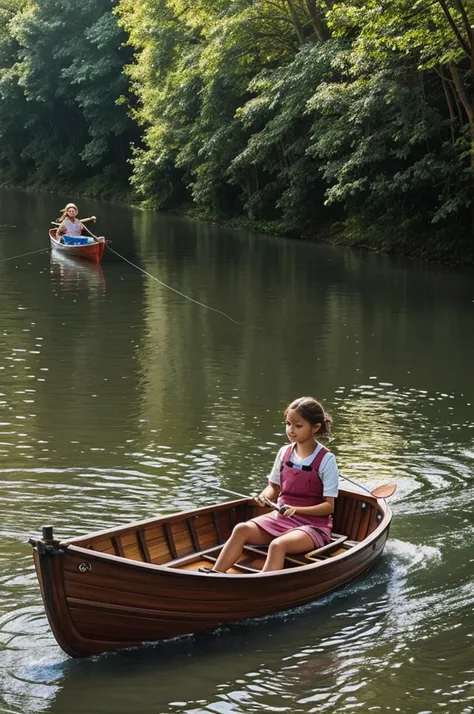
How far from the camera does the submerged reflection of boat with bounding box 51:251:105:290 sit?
22.7 meters

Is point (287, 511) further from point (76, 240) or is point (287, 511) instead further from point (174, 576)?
point (76, 240)

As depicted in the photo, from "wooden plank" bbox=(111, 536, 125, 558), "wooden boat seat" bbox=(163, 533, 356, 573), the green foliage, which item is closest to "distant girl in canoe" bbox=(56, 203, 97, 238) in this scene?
"wooden boat seat" bbox=(163, 533, 356, 573)

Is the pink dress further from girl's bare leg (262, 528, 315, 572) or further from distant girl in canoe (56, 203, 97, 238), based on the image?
distant girl in canoe (56, 203, 97, 238)

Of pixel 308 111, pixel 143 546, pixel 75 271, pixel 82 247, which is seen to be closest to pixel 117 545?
pixel 143 546

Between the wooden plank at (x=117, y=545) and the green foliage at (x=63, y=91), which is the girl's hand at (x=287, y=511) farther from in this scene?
the green foliage at (x=63, y=91)

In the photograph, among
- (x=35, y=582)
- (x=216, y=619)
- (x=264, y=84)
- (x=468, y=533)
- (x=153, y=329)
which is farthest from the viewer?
(x=264, y=84)

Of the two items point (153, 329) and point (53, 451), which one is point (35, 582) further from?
point (153, 329)

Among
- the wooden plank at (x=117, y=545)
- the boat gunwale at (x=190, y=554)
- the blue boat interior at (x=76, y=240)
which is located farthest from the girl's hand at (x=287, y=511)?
the blue boat interior at (x=76, y=240)

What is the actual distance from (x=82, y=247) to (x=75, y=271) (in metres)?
1.85

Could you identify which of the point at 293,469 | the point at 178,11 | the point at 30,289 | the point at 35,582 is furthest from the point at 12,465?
the point at 178,11

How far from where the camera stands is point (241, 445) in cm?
1034

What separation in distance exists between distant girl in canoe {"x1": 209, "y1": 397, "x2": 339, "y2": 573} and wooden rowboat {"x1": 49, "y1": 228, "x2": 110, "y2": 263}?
768 inches

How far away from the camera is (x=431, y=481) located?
9.31 metres

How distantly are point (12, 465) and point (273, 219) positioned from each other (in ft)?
90.4
